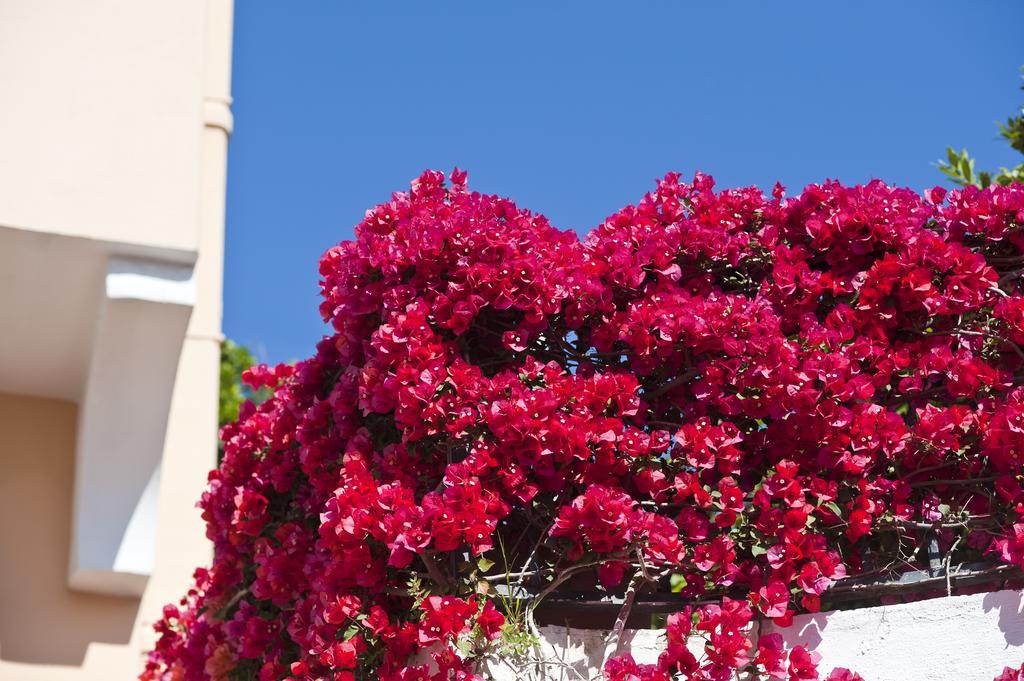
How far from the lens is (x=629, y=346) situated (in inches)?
130

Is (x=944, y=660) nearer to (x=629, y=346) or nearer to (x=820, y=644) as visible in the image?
(x=820, y=644)

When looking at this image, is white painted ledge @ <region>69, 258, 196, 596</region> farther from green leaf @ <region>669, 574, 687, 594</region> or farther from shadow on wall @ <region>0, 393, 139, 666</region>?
green leaf @ <region>669, 574, 687, 594</region>

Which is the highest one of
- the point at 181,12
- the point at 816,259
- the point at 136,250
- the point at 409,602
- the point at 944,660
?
the point at 181,12

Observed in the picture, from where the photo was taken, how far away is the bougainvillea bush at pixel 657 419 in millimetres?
2951

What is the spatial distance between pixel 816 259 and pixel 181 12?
102 inches

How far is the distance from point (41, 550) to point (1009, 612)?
4.11m

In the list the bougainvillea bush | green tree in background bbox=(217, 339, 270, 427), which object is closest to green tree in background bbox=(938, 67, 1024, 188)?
the bougainvillea bush

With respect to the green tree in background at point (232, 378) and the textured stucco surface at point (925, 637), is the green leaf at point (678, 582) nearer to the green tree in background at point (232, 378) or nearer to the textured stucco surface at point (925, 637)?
the textured stucco surface at point (925, 637)

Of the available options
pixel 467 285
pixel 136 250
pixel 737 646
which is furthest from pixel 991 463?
pixel 136 250

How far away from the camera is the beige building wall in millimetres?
4230

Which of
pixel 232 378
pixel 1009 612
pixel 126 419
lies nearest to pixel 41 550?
pixel 126 419

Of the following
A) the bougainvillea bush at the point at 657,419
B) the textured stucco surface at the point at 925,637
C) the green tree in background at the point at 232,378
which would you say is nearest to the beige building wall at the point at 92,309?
the bougainvillea bush at the point at 657,419

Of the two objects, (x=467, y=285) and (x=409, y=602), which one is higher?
(x=467, y=285)

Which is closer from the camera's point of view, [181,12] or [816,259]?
[816,259]
